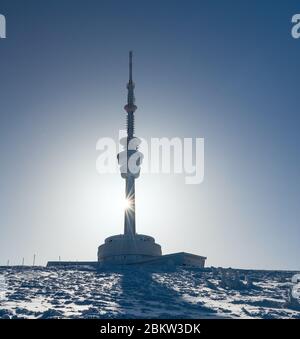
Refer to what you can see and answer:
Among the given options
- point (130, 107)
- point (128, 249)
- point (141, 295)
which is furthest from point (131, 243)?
point (141, 295)

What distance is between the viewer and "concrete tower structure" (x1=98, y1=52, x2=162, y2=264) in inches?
1850

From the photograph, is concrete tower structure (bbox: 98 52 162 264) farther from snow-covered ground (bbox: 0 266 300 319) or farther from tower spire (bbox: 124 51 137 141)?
snow-covered ground (bbox: 0 266 300 319)

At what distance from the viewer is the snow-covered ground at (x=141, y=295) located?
17.3 metres

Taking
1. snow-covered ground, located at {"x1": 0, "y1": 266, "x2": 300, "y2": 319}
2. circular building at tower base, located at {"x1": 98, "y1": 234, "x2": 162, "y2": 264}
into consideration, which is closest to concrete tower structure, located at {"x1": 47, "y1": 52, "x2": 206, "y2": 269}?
circular building at tower base, located at {"x1": 98, "y1": 234, "x2": 162, "y2": 264}

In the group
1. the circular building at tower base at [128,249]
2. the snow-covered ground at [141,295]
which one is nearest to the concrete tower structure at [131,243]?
the circular building at tower base at [128,249]

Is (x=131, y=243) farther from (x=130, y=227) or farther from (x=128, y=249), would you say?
(x=130, y=227)

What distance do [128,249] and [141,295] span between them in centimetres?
2471

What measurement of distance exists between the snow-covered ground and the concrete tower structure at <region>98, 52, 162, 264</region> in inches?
516

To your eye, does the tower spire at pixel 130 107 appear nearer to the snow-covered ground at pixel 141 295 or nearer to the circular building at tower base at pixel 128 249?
the circular building at tower base at pixel 128 249

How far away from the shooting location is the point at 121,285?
25844 millimetres

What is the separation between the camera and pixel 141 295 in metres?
22.5
